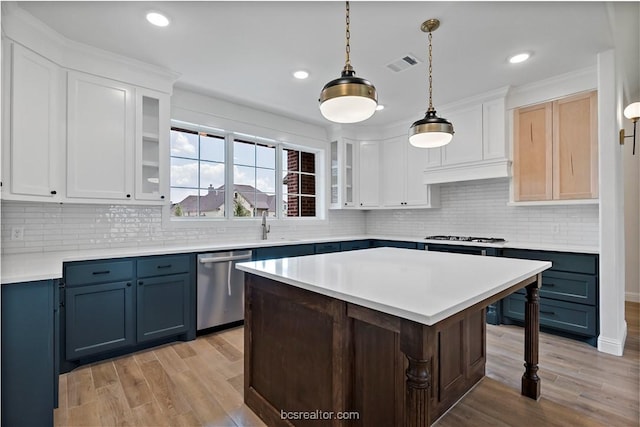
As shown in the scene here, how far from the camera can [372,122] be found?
15.8ft

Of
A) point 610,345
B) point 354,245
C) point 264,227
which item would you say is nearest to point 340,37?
point 264,227

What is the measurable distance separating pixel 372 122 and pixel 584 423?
406cm

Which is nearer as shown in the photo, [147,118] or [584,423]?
[584,423]

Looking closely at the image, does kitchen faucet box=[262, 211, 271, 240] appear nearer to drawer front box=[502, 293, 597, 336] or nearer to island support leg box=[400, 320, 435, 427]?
drawer front box=[502, 293, 597, 336]

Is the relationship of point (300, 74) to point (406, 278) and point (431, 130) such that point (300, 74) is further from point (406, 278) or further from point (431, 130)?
point (406, 278)

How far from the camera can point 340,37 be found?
249 centimetres

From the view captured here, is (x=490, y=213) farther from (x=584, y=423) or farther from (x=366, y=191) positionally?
(x=584, y=423)

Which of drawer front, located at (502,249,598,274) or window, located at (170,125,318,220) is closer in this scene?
drawer front, located at (502,249,598,274)

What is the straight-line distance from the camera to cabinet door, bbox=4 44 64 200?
2.20m

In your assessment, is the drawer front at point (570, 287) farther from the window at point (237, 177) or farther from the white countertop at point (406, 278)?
the window at point (237, 177)

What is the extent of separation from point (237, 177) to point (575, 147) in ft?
12.4

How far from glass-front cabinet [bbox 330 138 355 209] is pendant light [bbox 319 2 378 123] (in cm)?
319

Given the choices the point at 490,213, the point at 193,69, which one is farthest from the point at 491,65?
the point at 193,69

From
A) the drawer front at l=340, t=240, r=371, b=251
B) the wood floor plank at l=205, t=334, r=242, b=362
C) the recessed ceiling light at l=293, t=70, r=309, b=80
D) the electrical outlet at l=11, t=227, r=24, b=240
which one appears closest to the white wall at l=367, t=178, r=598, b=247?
the drawer front at l=340, t=240, r=371, b=251
